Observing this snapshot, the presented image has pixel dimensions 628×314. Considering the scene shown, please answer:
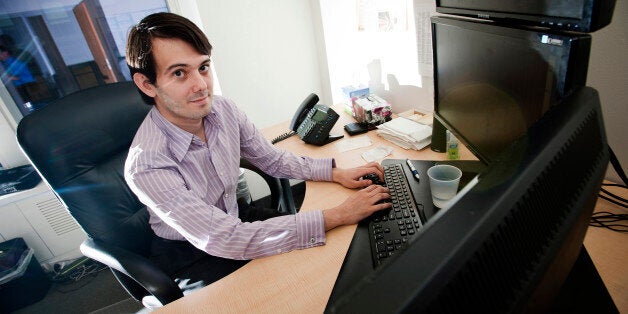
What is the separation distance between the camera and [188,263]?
1.10m

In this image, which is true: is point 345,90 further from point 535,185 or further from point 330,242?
point 535,185

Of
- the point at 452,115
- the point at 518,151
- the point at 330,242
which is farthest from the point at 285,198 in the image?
the point at 518,151

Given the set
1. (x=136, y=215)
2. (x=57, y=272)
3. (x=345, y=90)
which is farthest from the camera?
(x=57, y=272)

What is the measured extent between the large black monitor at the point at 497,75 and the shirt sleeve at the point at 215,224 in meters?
0.52

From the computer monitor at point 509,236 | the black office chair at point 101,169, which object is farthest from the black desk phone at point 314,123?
the computer monitor at point 509,236

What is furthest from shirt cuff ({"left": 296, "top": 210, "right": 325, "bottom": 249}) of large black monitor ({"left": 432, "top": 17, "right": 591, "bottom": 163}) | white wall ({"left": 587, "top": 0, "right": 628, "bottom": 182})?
white wall ({"left": 587, "top": 0, "right": 628, "bottom": 182})

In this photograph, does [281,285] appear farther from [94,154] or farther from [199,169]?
[94,154]

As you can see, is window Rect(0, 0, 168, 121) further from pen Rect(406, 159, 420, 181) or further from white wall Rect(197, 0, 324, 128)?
pen Rect(406, 159, 420, 181)

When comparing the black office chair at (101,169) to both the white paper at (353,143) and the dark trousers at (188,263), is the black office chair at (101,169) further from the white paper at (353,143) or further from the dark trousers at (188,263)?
the white paper at (353,143)

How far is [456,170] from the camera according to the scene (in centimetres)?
86

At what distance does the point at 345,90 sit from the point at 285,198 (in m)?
0.79

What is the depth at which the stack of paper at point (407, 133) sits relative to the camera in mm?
1254

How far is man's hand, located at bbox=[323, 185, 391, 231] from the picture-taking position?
882mm

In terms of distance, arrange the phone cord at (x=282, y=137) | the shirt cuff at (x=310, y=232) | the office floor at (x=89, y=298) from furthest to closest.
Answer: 1. the office floor at (x=89, y=298)
2. the phone cord at (x=282, y=137)
3. the shirt cuff at (x=310, y=232)
